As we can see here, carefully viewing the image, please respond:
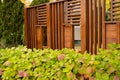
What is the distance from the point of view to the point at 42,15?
7023mm

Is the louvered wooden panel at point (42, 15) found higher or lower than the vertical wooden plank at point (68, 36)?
higher

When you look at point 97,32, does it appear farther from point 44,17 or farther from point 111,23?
point 44,17

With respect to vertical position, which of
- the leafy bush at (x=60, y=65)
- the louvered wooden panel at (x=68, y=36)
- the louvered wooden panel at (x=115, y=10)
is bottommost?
the leafy bush at (x=60, y=65)

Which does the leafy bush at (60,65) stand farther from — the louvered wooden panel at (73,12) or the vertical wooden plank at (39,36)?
the vertical wooden plank at (39,36)

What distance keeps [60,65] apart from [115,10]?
5.30 ft

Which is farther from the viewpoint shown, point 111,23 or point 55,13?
point 55,13

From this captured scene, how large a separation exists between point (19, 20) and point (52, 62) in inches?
317

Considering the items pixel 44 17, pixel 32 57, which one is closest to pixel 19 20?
pixel 44 17

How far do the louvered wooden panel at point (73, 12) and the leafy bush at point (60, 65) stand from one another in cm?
144

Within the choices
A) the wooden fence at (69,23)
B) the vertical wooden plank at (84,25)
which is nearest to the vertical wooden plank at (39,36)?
the wooden fence at (69,23)

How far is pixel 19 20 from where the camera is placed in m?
11.4

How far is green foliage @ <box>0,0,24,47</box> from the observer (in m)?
11.3

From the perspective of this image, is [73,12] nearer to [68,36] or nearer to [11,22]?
[68,36]

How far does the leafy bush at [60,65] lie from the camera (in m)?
2.92
